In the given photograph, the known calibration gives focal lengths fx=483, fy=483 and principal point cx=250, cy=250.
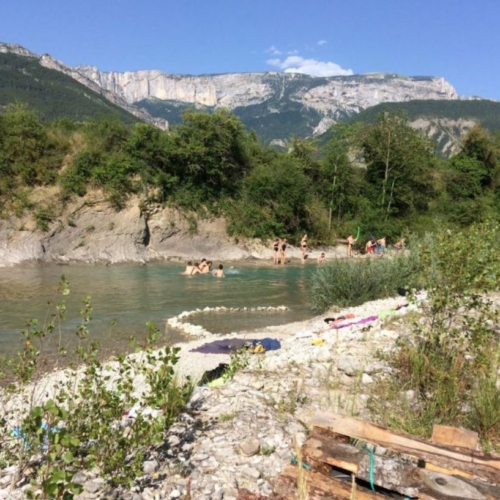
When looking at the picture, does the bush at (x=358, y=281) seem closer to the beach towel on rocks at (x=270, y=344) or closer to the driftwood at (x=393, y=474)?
the beach towel on rocks at (x=270, y=344)

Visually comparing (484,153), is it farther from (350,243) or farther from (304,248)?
(304,248)

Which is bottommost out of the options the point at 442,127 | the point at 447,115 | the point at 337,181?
the point at 337,181

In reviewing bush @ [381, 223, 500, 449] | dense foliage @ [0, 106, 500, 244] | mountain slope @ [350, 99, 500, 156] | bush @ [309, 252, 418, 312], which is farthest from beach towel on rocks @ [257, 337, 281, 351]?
mountain slope @ [350, 99, 500, 156]

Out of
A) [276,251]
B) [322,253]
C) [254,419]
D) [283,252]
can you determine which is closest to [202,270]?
[283,252]

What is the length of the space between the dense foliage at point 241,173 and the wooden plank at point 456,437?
74.4 feet

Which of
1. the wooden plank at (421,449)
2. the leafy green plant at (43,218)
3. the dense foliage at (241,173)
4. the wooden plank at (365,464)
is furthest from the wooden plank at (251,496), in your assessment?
the leafy green plant at (43,218)

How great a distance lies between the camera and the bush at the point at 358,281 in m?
15.6

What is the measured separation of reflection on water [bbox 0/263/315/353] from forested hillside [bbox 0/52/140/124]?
84.6 m

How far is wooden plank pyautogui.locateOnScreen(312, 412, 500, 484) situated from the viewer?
358 cm

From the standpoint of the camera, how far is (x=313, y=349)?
26.0ft

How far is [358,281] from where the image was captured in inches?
617

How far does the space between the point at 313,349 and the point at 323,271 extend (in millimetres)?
8515

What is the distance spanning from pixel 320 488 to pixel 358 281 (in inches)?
493

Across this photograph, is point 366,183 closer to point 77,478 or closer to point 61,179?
point 61,179
